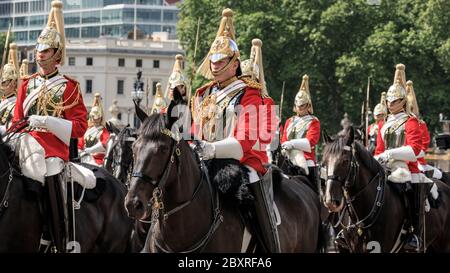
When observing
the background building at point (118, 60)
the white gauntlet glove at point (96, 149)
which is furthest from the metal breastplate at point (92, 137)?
the background building at point (118, 60)

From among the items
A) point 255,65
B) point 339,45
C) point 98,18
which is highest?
point 98,18

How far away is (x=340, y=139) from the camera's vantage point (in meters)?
15.0

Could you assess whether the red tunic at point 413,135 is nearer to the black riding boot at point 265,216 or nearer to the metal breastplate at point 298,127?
the metal breastplate at point 298,127

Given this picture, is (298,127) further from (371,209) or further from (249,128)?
(249,128)

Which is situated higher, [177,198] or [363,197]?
[177,198]

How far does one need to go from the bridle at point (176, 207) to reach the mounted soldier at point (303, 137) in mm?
8240

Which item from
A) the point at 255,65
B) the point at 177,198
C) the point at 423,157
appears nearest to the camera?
the point at 177,198

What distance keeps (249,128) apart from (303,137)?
848cm

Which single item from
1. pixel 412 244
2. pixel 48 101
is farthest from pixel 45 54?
pixel 412 244

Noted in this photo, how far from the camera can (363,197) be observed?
15.3 m

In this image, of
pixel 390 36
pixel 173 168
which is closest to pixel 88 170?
pixel 173 168

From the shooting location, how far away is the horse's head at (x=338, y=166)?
14398 millimetres

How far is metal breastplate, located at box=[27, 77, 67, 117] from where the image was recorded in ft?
38.6

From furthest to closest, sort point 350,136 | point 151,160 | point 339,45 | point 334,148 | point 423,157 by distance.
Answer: point 339,45 < point 423,157 < point 350,136 < point 334,148 < point 151,160
